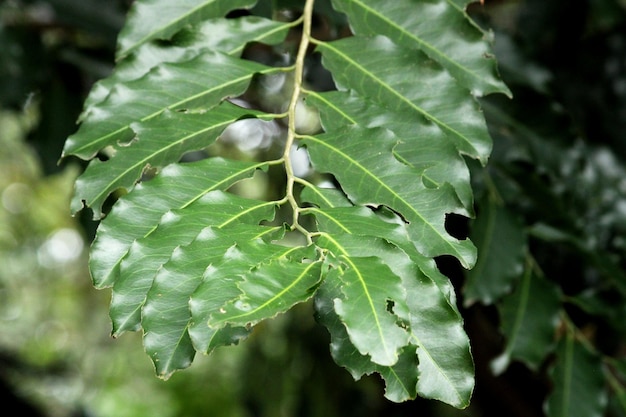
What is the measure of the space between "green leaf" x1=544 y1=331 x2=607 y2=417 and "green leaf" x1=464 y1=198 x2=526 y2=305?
0.41 ft

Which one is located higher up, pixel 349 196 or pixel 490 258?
pixel 349 196

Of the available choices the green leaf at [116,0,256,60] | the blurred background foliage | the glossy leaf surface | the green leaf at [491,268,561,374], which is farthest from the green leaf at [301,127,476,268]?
the green leaf at [491,268,561,374]

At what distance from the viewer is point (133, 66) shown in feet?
2.28

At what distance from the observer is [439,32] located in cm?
70

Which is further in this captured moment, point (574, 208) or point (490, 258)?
point (574, 208)

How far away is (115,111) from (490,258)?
567mm

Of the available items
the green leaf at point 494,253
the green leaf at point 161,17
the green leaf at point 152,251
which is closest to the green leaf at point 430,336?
the green leaf at point 152,251

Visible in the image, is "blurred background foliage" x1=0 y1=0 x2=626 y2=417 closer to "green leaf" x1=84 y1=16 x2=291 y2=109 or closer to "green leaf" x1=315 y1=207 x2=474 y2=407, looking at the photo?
"green leaf" x1=84 y1=16 x2=291 y2=109

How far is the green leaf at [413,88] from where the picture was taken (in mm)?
651

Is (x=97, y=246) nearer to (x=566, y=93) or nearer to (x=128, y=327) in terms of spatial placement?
(x=128, y=327)

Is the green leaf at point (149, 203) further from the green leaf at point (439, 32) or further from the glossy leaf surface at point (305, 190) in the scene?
the green leaf at point (439, 32)

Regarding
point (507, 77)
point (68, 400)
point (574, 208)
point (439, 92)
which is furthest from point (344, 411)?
point (68, 400)

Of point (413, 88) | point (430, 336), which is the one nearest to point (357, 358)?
point (430, 336)

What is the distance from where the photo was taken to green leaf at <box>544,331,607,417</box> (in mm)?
941
